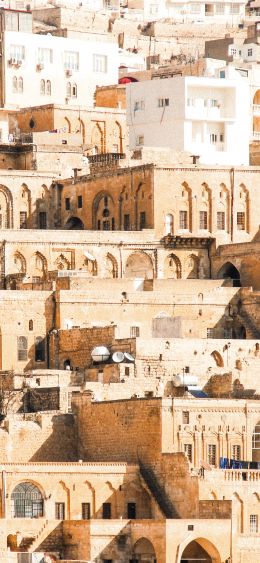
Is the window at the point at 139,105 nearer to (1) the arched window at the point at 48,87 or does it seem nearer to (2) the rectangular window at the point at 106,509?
(1) the arched window at the point at 48,87

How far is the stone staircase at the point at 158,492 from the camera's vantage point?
86.1m

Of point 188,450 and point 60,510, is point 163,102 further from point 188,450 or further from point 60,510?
point 60,510

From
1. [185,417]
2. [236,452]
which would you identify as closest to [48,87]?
[236,452]

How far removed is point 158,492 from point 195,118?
31.0 meters

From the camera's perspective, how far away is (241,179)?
357 ft

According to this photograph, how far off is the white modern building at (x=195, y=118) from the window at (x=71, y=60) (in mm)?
8898

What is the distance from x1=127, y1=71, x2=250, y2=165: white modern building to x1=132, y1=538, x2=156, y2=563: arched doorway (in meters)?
32.4

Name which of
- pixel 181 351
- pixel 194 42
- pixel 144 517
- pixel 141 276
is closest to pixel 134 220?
pixel 141 276

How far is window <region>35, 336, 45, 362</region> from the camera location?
9775 cm

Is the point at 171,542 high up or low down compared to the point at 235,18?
down

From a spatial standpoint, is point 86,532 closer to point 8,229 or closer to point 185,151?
point 8,229

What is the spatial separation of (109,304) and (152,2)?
56.7 metres

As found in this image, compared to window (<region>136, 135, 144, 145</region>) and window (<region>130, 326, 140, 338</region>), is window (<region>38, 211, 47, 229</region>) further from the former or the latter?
window (<region>130, 326, 140, 338</region>)

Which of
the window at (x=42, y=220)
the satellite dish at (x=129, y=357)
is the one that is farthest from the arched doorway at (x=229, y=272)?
the satellite dish at (x=129, y=357)
